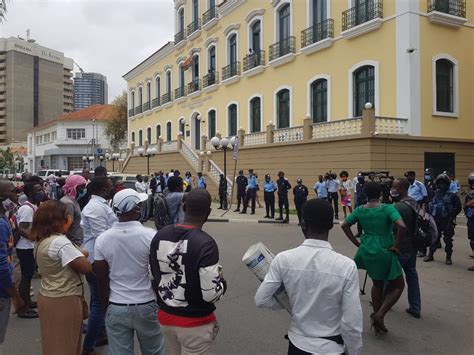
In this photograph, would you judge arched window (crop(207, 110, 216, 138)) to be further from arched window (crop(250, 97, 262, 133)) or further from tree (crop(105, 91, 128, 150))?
tree (crop(105, 91, 128, 150))

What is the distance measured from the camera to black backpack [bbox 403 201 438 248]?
18.1 ft

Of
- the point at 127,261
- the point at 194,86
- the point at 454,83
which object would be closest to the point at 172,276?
the point at 127,261

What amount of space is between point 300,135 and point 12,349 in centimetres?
1787

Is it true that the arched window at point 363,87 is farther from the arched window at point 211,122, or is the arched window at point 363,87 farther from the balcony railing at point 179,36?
the balcony railing at point 179,36

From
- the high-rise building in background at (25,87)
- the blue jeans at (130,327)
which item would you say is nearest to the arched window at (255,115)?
the blue jeans at (130,327)

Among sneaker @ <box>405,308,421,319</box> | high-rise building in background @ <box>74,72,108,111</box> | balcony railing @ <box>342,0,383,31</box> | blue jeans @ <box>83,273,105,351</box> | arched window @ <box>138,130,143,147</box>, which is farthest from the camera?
high-rise building in background @ <box>74,72,108,111</box>

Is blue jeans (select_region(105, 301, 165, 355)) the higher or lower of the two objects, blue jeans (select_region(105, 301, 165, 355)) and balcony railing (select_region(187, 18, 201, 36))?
the lower

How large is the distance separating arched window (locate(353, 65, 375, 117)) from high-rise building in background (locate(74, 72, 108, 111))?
135 m

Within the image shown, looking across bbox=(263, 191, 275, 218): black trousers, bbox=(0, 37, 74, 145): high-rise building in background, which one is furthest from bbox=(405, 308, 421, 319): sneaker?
bbox=(0, 37, 74, 145): high-rise building in background

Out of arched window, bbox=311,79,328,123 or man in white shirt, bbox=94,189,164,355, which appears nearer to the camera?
man in white shirt, bbox=94,189,164,355

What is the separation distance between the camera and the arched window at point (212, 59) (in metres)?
32.3

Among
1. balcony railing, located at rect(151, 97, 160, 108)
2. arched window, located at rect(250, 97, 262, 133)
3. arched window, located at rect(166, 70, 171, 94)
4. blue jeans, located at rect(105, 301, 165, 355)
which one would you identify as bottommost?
blue jeans, located at rect(105, 301, 165, 355)

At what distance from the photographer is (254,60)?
2711cm

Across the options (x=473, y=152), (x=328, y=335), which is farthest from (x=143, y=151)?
(x=328, y=335)
